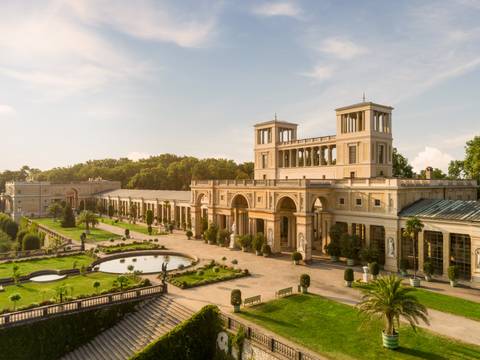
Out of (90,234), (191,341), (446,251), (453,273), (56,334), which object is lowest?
(56,334)

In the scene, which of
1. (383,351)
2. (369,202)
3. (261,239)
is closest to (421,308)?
(383,351)

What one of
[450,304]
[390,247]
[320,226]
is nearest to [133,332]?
[450,304]

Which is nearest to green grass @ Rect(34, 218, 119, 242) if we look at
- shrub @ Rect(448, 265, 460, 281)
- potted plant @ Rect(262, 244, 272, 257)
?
potted plant @ Rect(262, 244, 272, 257)

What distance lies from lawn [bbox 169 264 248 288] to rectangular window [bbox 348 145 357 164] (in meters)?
24.4

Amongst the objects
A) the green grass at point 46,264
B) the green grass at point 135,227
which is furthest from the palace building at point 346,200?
the green grass at point 46,264

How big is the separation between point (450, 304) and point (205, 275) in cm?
2160

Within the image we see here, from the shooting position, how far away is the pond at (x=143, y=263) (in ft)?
131

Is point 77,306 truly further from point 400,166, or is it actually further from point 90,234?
point 400,166

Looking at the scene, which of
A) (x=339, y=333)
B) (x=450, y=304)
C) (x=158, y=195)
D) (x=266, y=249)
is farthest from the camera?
(x=158, y=195)

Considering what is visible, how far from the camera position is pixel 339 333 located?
22.1 metres

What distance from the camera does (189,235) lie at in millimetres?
59281

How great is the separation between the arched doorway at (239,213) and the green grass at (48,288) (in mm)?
22057

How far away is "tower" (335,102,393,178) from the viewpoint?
4847 centimetres

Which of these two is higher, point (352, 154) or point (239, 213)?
point (352, 154)
